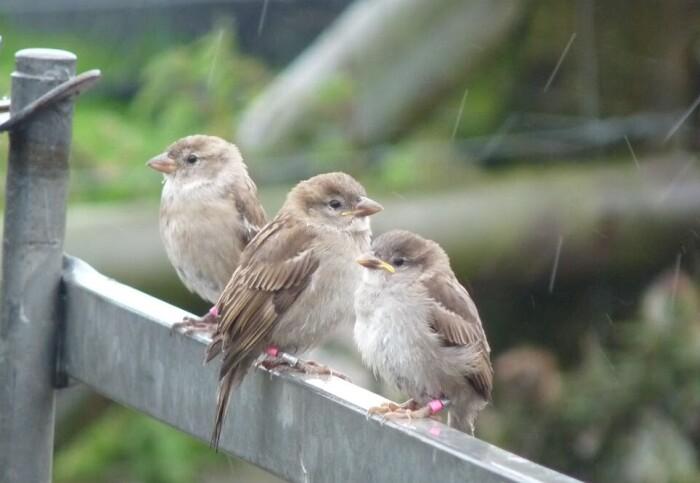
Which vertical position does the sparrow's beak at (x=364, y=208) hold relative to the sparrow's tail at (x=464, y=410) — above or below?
above

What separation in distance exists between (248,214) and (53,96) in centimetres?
220

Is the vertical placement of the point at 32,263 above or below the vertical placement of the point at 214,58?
above

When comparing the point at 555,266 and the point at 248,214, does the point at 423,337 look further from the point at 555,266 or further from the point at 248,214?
the point at 555,266

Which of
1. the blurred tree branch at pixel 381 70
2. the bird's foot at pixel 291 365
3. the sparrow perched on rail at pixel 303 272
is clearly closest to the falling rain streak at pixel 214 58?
the blurred tree branch at pixel 381 70

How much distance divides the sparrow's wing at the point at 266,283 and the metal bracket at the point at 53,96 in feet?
2.66

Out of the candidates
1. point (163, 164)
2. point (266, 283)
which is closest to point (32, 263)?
point (266, 283)

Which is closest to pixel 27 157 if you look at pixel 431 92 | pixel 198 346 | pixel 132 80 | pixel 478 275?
pixel 198 346

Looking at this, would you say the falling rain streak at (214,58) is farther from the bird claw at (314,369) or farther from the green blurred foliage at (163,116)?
the bird claw at (314,369)

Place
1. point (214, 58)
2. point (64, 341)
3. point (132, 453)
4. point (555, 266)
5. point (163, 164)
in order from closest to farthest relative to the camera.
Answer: point (64, 341)
point (163, 164)
point (555, 266)
point (132, 453)
point (214, 58)

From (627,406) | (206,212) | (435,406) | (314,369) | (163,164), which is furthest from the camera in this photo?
(627,406)

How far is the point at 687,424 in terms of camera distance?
5766mm

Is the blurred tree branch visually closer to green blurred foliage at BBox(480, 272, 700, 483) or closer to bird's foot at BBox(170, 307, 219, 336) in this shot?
green blurred foliage at BBox(480, 272, 700, 483)

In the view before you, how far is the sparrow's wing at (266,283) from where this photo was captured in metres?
3.88

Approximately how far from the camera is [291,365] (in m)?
3.32
